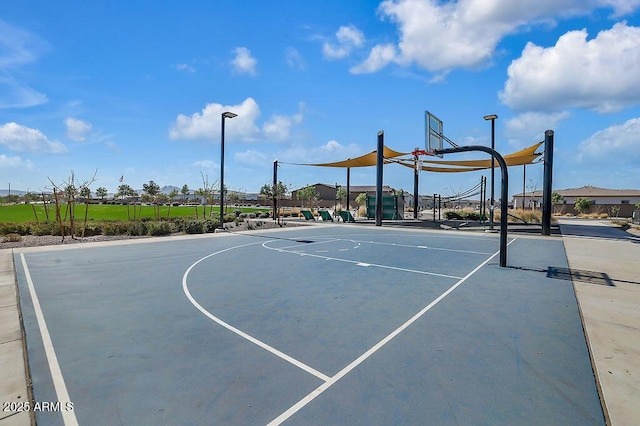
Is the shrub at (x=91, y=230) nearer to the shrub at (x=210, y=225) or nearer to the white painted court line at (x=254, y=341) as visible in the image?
the shrub at (x=210, y=225)

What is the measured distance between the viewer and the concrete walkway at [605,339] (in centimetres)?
302

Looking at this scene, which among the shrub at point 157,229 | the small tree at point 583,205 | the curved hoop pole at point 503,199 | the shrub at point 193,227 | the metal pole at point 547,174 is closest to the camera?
the curved hoop pole at point 503,199

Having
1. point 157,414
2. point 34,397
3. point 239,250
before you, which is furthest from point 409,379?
point 239,250

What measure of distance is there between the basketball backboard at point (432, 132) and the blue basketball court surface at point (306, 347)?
6746 millimetres

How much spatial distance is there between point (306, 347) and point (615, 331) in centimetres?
426

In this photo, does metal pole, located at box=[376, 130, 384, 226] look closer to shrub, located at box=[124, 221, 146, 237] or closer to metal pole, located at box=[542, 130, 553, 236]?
metal pole, located at box=[542, 130, 553, 236]

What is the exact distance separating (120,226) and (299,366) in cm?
1632

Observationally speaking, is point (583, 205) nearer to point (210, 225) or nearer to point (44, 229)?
point (210, 225)

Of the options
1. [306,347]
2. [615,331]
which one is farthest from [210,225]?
[615,331]

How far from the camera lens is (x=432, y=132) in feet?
46.4

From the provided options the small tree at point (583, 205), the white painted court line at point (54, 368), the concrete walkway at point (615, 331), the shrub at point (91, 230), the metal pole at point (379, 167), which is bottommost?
the white painted court line at point (54, 368)

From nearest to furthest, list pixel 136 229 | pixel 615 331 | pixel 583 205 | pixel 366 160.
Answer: pixel 615 331 → pixel 136 229 → pixel 366 160 → pixel 583 205

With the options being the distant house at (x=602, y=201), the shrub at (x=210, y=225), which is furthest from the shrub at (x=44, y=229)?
the distant house at (x=602, y=201)

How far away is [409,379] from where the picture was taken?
339 centimetres
